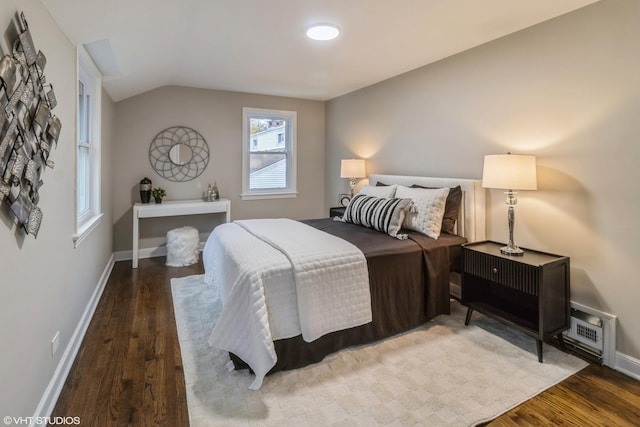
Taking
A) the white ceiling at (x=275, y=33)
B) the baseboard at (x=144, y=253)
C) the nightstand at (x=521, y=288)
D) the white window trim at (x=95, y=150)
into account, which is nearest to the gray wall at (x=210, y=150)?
the baseboard at (x=144, y=253)

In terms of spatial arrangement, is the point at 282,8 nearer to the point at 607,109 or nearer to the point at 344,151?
the point at 607,109

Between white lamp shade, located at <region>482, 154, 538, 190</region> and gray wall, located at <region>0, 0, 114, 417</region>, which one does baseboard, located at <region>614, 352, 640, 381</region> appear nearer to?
white lamp shade, located at <region>482, 154, 538, 190</region>

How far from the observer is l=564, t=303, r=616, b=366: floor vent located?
2188mm

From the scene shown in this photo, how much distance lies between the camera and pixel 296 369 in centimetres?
211

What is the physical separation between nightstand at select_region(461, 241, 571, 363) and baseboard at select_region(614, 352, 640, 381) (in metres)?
0.31

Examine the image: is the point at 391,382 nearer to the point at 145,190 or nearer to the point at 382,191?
the point at 382,191

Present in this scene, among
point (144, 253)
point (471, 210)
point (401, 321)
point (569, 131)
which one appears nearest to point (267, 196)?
point (144, 253)

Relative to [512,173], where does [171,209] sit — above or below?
below

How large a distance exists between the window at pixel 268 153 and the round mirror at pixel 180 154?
773 mm

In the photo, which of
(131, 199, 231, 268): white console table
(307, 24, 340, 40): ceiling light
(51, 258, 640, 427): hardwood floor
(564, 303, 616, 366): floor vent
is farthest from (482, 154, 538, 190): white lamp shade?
(131, 199, 231, 268): white console table

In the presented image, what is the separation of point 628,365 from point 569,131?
1.54 metres

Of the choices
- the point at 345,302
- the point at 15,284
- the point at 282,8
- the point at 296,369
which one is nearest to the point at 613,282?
the point at 345,302

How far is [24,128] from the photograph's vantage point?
1427 mm

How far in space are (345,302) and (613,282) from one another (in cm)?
172
